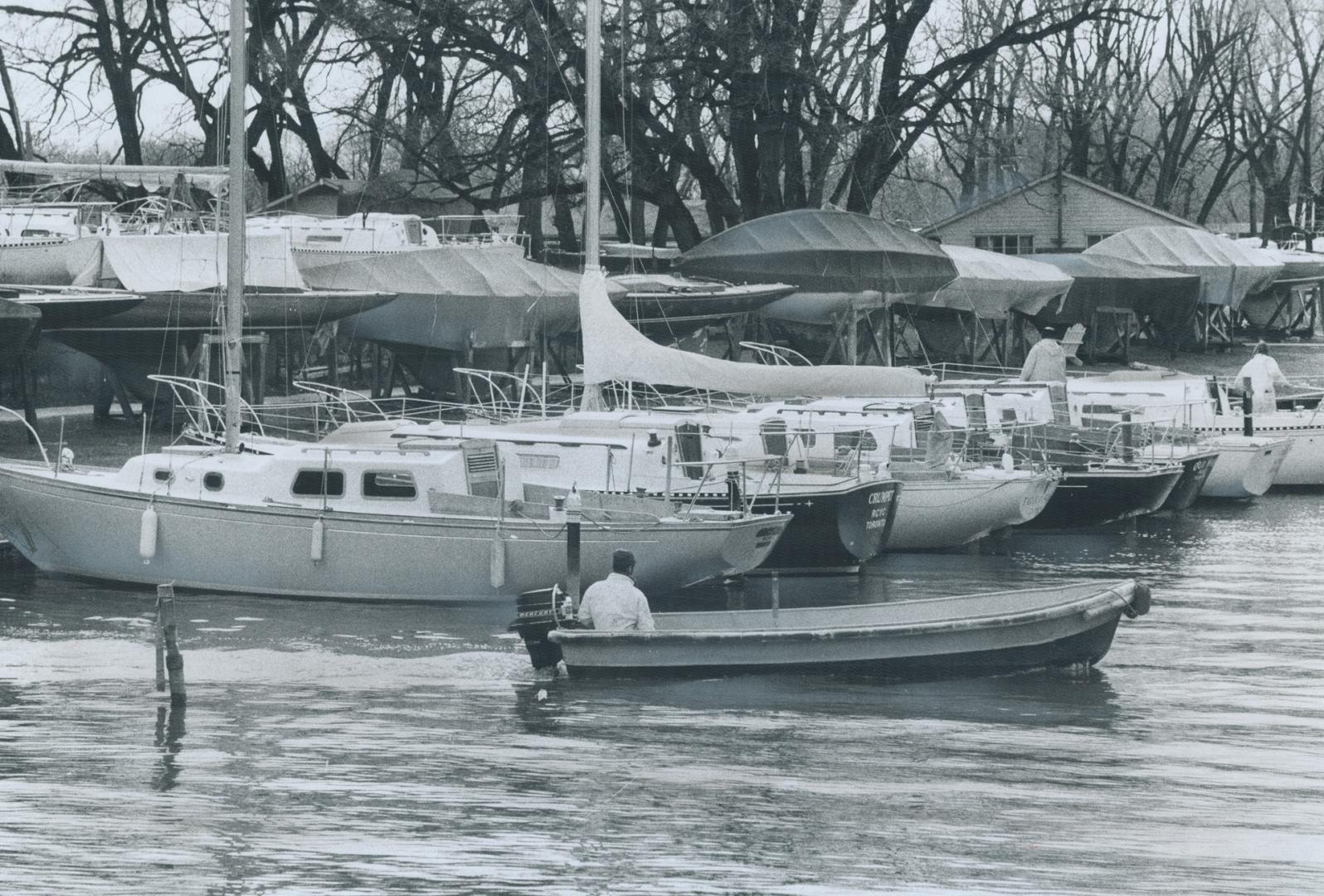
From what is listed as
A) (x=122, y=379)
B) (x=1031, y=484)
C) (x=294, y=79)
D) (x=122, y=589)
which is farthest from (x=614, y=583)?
(x=294, y=79)

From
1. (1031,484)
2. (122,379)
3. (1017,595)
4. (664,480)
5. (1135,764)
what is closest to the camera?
(1135,764)

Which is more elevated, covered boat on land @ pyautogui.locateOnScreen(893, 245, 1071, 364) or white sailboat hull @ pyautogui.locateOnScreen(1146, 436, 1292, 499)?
covered boat on land @ pyautogui.locateOnScreen(893, 245, 1071, 364)

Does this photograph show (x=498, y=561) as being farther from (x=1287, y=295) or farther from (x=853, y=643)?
(x=1287, y=295)

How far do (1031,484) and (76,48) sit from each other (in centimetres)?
3807

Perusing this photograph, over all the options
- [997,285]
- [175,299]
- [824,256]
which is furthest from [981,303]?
[175,299]

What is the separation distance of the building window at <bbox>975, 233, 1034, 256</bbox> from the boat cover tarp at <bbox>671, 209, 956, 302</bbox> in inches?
1102

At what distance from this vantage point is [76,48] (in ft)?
190

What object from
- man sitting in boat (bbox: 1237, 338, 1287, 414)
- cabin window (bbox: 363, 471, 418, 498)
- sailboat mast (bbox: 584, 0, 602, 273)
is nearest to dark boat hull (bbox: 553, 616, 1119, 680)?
cabin window (bbox: 363, 471, 418, 498)

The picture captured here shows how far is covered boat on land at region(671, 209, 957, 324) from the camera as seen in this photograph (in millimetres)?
36844

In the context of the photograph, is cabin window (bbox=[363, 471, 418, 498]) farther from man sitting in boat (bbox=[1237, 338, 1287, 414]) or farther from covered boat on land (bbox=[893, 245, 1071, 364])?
covered boat on land (bbox=[893, 245, 1071, 364])

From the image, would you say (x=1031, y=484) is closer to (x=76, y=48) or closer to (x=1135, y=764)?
(x=1135, y=764)

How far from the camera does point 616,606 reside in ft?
64.9

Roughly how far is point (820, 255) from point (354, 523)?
15.6m

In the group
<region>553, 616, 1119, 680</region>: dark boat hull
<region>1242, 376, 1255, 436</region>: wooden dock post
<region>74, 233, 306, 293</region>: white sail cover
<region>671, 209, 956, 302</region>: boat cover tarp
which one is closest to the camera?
<region>553, 616, 1119, 680</region>: dark boat hull
